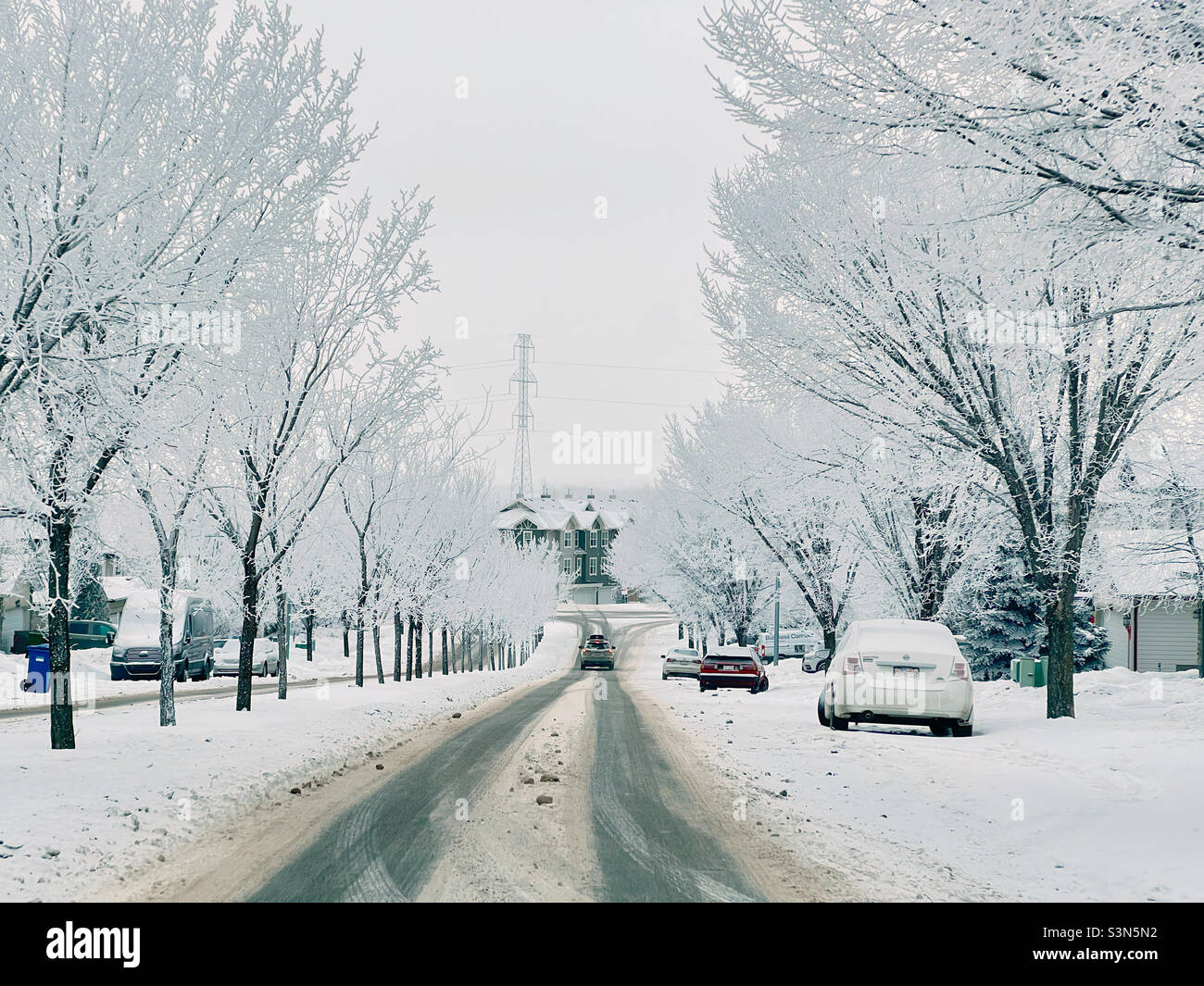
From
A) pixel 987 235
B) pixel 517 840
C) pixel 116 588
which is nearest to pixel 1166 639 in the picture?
pixel 987 235

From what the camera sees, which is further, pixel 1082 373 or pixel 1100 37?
pixel 1082 373

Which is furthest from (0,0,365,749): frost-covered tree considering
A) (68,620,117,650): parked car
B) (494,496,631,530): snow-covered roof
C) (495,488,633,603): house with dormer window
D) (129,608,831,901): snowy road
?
(495,488,633,603): house with dormer window

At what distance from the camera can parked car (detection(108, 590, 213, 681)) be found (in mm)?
32562

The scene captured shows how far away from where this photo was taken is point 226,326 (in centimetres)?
1025

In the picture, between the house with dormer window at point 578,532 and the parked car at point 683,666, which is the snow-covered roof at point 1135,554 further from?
the house with dormer window at point 578,532

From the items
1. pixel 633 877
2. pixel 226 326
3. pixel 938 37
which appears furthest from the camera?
pixel 226 326

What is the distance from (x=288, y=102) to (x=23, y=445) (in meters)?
4.34

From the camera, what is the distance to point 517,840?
7219 millimetres

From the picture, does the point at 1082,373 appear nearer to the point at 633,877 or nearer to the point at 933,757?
the point at 933,757

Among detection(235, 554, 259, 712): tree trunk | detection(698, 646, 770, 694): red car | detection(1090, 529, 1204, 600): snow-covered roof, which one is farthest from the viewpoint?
detection(698, 646, 770, 694): red car

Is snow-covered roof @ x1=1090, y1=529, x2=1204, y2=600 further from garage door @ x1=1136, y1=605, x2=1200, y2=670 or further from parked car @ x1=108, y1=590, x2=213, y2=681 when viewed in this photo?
parked car @ x1=108, y1=590, x2=213, y2=681

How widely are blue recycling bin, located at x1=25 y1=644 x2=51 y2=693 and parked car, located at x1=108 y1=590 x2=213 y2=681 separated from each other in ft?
10.4

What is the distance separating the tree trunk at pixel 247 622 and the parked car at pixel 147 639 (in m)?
14.5
